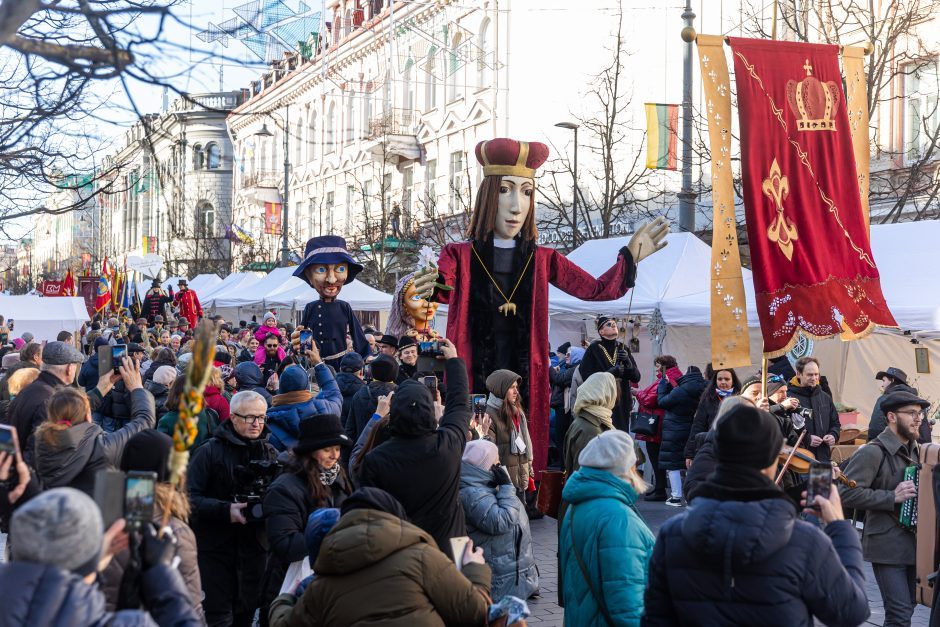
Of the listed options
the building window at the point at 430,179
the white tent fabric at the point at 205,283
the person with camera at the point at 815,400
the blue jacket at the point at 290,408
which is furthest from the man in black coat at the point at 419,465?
the building window at the point at 430,179

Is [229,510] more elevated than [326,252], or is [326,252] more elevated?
[326,252]

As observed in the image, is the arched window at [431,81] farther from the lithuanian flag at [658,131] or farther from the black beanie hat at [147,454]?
the black beanie hat at [147,454]

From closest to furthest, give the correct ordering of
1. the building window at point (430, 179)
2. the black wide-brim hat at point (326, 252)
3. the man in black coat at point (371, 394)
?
the man in black coat at point (371, 394), the black wide-brim hat at point (326, 252), the building window at point (430, 179)

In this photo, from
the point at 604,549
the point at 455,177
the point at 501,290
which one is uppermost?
the point at 455,177

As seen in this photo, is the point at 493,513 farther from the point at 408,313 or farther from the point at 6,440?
the point at 6,440

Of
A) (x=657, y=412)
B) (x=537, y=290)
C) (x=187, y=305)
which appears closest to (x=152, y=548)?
(x=537, y=290)

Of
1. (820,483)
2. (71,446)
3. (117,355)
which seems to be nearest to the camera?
(820,483)

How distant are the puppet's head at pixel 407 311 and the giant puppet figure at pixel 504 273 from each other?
432 mm

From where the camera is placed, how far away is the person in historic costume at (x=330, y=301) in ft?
30.8

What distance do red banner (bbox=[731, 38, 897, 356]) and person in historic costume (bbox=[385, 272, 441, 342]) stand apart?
2.20 meters

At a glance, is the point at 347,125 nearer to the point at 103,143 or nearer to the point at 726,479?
the point at 103,143

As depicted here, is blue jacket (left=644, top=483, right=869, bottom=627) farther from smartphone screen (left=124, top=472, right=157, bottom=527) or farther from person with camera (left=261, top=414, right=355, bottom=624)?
person with camera (left=261, top=414, right=355, bottom=624)

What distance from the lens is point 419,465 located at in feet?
15.4

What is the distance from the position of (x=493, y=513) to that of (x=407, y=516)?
1386 mm
